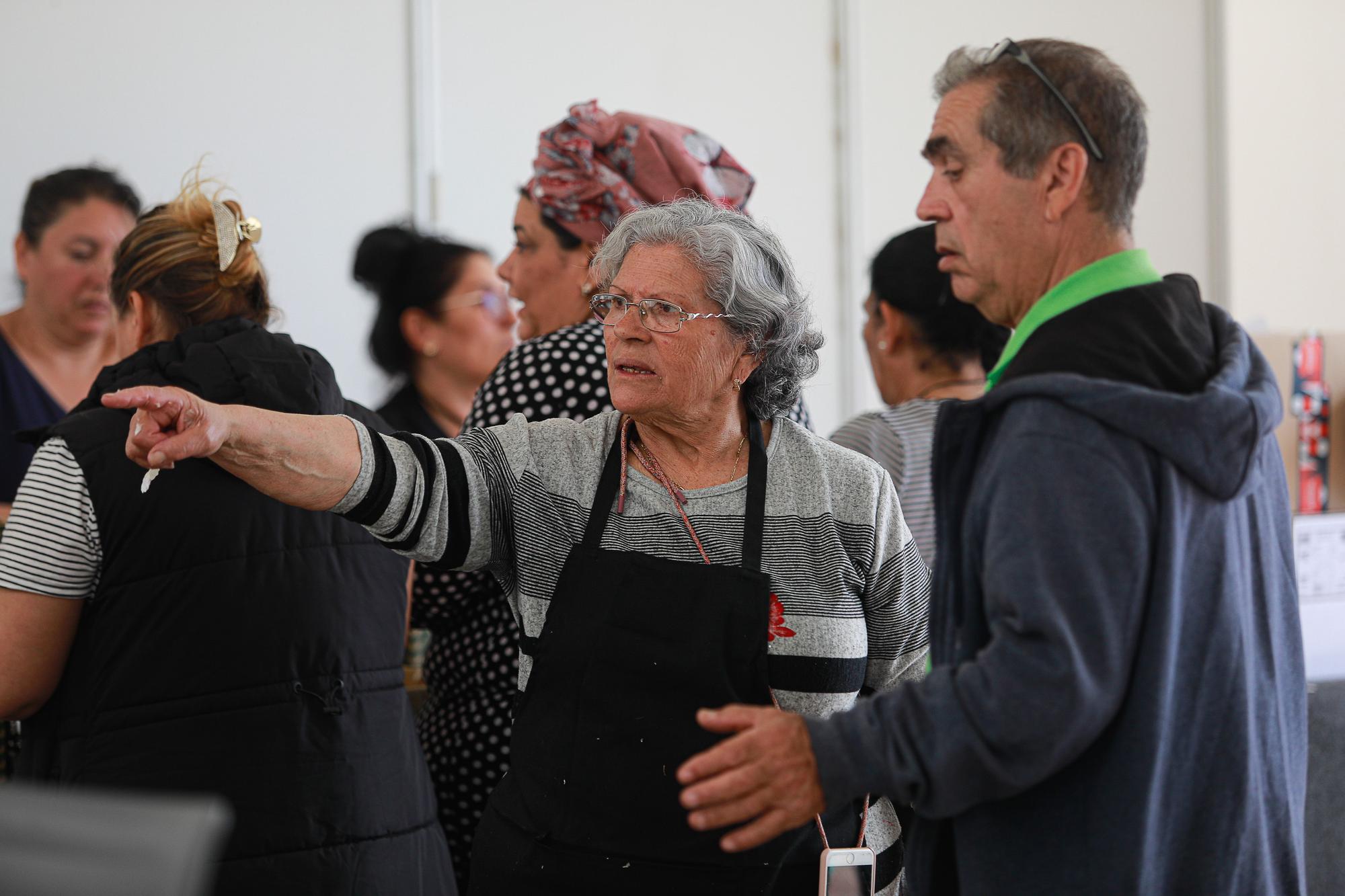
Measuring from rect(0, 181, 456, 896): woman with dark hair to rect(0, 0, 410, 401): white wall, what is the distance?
5.33 feet

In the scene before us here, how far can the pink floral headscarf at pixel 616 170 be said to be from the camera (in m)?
2.28

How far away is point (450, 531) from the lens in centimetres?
152

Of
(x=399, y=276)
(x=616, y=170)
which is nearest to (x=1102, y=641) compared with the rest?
(x=616, y=170)

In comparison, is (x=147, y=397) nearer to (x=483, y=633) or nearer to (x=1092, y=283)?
(x=483, y=633)

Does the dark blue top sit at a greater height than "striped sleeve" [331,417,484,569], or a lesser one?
greater

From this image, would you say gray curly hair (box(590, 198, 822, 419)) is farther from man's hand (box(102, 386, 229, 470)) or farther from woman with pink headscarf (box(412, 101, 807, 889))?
man's hand (box(102, 386, 229, 470))

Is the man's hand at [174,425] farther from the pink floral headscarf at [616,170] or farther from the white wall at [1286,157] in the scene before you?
the white wall at [1286,157]

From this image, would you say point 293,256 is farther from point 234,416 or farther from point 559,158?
point 234,416

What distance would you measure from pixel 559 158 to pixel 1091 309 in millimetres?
1307

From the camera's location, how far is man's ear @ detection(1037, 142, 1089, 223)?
4.15 feet

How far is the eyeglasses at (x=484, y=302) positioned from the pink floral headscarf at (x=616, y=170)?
33.3 inches

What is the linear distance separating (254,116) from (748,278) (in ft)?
7.12

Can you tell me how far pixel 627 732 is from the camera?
5.01 ft

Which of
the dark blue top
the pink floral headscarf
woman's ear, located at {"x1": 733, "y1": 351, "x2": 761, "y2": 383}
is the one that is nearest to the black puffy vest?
woman's ear, located at {"x1": 733, "y1": 351, "x2": 761, "y2": 383}
